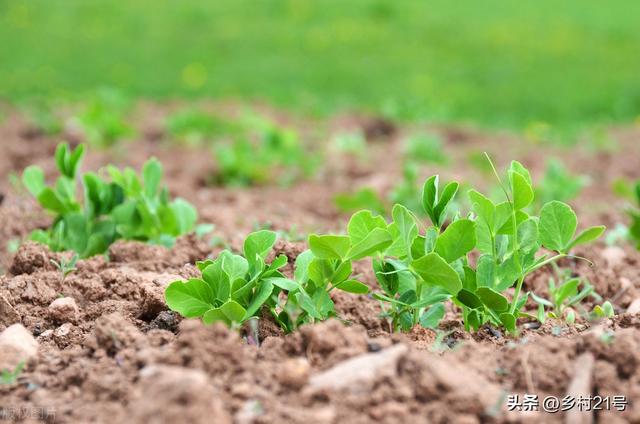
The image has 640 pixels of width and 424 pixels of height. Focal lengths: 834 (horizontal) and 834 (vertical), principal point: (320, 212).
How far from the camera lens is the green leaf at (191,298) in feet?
6.48

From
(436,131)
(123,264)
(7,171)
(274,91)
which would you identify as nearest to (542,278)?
(123,264)

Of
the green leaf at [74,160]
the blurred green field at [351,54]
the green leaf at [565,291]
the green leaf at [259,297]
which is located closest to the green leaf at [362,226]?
the green leaf at [259,297]

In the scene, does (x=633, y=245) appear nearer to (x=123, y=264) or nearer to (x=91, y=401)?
(x=123, y=264)

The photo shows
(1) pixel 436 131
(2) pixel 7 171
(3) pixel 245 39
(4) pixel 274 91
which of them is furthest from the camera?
(3) pixel 245 39

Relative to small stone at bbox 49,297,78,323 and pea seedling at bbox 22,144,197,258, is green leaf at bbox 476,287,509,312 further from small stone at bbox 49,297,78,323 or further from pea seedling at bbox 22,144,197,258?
pea seedling at bbox 22,144,197,258

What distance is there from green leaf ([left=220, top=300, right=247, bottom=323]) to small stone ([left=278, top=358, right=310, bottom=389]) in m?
0.26

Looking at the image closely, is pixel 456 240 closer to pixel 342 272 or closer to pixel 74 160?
pixel 342 272

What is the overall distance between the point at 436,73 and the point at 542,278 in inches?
315

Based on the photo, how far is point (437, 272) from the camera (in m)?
1.91

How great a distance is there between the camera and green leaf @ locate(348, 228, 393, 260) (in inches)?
75.3

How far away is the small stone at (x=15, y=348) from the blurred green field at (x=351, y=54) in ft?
19.9

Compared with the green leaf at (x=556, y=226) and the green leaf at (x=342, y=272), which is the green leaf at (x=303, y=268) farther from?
the green leaf at (x=556, y=226)

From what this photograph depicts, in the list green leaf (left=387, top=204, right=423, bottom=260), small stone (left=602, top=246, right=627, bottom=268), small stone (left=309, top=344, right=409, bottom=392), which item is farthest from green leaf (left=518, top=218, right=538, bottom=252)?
small stone (left=602, top=246, right=627, bottom=268)

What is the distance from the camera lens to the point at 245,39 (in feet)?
37.6
